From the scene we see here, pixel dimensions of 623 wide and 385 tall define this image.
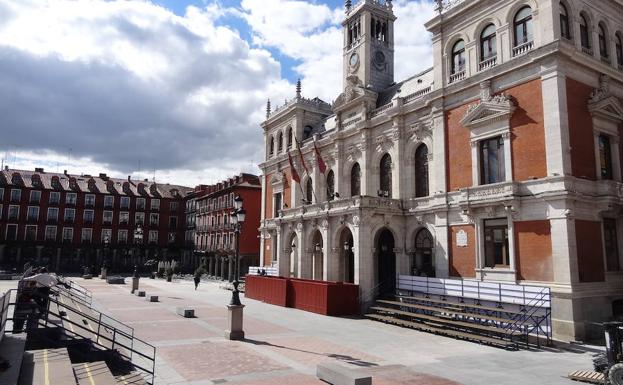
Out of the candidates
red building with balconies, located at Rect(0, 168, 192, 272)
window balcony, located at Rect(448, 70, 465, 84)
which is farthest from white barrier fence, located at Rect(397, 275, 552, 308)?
red building with balconies, located at Rect(0, 168, 192, 272)

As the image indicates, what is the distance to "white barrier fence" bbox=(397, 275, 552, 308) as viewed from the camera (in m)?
19.8

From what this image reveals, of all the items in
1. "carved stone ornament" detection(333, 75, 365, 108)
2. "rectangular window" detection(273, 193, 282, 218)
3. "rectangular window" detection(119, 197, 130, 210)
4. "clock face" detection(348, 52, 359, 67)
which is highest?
"clock face" detection(348, 52, 359, 67)

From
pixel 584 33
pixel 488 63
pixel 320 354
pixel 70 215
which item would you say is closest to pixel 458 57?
pixel 488 63

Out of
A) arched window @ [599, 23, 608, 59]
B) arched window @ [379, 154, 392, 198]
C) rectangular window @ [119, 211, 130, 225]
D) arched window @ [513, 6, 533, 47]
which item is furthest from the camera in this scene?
rectangular window @ [119, 211, 130, 225]

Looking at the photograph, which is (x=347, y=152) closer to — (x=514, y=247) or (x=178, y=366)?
(x=514, y=247)

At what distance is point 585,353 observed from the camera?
1723 centimetres

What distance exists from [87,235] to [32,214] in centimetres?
867

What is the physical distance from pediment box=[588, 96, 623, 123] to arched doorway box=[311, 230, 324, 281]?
20.0m

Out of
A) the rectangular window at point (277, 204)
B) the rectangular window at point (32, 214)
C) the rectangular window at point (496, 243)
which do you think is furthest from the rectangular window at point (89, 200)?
the rectangular window at point (496, 243)

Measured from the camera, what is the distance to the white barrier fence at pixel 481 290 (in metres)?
19.8

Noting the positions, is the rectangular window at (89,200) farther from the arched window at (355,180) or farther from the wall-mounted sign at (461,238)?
the wall-mounted sign at (461,238)

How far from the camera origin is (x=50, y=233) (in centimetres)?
7144

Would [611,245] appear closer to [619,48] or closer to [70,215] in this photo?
[619,48]

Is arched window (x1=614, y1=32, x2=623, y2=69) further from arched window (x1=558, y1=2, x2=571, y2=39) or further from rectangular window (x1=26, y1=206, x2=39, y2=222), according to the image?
rectangular window (x1=26, y1=206, x2=39, y2=222)
